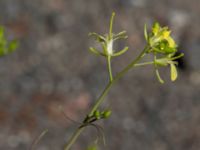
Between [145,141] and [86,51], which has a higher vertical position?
[86,51]

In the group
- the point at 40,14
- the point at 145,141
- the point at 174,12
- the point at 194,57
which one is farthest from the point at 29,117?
the point at 174,12

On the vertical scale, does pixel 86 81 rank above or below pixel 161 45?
below

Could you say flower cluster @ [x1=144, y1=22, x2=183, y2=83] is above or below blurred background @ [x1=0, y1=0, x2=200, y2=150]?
above

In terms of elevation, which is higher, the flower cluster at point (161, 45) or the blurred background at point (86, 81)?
the flower cluster at point (161, 45)

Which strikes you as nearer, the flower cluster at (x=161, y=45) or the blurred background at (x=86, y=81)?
the flower cluster at (x=161, y=45)

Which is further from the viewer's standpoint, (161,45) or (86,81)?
(86,81)

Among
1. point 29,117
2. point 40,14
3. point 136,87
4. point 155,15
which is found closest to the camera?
point 29,117

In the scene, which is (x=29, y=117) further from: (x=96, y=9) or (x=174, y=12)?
(x=174, y=12)

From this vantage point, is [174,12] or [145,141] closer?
[145,141]
